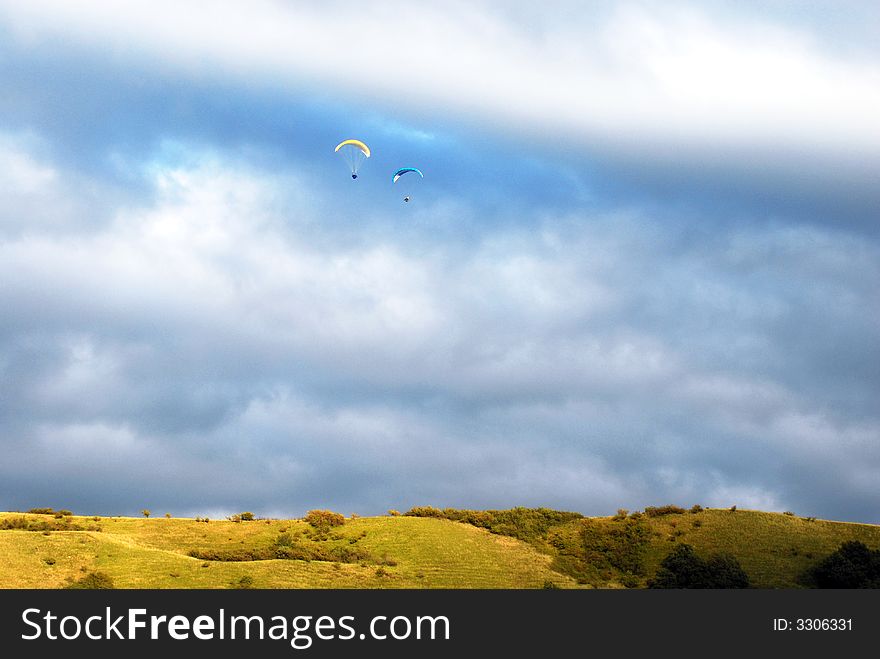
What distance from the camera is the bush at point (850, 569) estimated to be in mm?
77406

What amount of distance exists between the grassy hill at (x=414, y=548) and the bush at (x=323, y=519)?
627 mm

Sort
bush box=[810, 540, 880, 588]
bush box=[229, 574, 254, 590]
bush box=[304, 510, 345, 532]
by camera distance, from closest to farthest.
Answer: bush box=[229, 574, 254, 590] < bush box=[810, 540, 880, 588] < bush box=[304, 510, 345, 532]

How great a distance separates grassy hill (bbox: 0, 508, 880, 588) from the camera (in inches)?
2872

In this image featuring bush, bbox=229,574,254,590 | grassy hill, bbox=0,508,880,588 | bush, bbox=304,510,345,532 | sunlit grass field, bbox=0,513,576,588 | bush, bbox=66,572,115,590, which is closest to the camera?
bush, bbox=66,572,115,590

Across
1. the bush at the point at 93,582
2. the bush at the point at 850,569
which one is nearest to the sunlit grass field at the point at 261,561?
the bush at the point at 93,582

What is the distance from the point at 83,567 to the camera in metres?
72.9

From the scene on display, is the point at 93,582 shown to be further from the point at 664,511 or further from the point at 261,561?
the point at 664,511

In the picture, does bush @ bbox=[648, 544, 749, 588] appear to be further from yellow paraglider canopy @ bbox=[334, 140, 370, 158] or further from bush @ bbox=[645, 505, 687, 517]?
yellow paraglider canopy @ bbox=[334, 140, 370, 158]

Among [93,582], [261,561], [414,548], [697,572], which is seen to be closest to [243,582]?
[261,561]

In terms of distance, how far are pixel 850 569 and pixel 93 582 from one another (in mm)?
57565

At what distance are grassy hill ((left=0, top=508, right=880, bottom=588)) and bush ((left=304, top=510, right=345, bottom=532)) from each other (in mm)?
627

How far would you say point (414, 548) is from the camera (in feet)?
273

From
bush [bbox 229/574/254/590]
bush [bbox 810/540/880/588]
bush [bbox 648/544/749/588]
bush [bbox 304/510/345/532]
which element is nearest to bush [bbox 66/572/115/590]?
bush [bbox 229/574/254/590]
